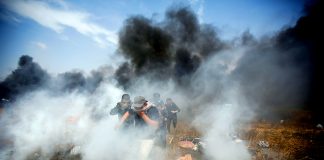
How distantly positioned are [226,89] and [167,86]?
745 cm

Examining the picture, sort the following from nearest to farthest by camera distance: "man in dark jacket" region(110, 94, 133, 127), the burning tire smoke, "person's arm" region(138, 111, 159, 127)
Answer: "person's arm" region(138, 111, 159, 127) < "man in dark jacket" region(110, 94, 133, 127) < the burning tire smoke

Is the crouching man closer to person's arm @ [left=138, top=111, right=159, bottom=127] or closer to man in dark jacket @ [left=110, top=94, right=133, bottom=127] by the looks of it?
person's arm @ [left=138, top=111, right=159, bottom=127]

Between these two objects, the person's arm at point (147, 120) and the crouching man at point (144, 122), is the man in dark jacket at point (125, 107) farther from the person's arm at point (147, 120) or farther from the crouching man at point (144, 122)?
the person's arm at point (147, 120)

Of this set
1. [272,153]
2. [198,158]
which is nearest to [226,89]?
[272,153]

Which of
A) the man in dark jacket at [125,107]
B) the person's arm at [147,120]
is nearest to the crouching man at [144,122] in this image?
the person's arm at [147,120]

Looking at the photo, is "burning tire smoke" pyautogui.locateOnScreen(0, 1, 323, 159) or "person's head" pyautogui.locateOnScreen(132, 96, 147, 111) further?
"burning tire smoke" pyautogui.locateOnScreen(0, 1, 323, 159)

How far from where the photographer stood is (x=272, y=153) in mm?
8195

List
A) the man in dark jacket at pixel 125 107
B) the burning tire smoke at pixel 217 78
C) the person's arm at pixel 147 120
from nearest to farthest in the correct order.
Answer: the person's arm at pixel 147 120, the man in dark jacket at pixel 125 107, the burning tire smoke at pixel 217 78

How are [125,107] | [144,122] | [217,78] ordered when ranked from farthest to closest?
[217,78], [125,107], [144,122]

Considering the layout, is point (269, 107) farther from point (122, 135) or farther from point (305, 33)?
point (122, 135)

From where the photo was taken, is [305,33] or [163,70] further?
[163,70]

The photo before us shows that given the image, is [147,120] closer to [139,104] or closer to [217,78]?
[139,104]

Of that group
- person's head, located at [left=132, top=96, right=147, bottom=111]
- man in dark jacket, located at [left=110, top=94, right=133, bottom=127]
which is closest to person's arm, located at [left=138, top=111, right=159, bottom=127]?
person's head, located at [left=132, top=96, right=147, bottom=111]

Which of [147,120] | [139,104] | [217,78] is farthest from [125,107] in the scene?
[217,78]
